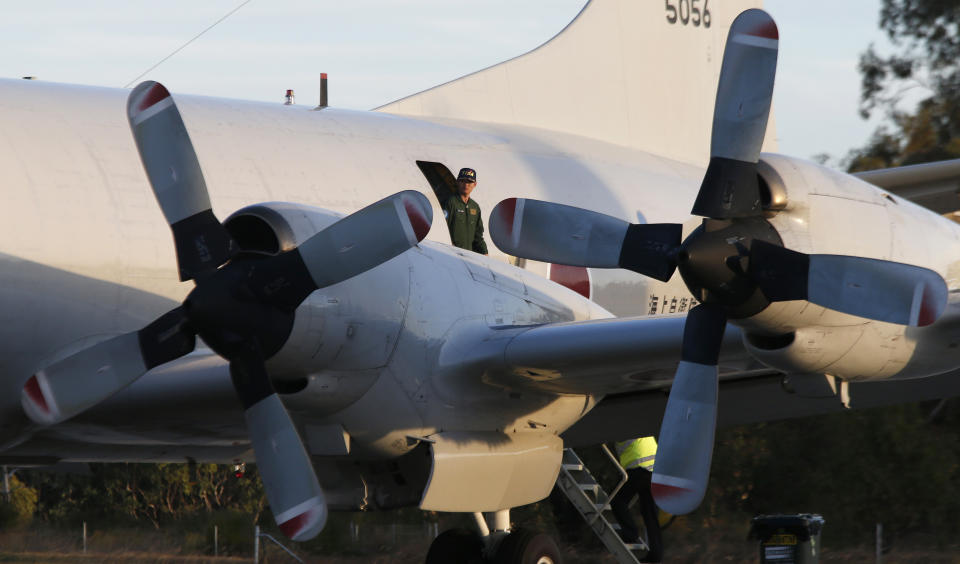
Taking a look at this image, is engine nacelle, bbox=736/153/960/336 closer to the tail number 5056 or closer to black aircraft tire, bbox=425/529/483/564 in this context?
black aircraft tire, bbox=425/529/483/564

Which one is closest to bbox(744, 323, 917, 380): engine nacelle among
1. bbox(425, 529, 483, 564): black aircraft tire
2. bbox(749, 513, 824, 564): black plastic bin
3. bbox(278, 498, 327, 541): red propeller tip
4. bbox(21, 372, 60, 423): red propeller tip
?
bbox(278, 498, 327, 541): red propeller tip

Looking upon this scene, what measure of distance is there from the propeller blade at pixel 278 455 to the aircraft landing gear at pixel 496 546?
1942 millimetres

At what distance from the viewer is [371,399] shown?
7.58 meters

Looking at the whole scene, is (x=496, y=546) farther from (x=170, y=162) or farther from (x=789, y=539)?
(x=170, y=162)

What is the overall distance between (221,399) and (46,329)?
1.11 metres

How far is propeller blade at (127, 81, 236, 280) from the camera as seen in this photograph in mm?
7125

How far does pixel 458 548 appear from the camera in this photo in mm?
8891

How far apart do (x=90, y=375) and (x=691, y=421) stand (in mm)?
3271

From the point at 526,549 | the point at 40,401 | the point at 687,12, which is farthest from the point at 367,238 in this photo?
the point at 687,12

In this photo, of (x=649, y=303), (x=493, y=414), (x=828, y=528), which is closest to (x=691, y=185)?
(x=649, y=303)

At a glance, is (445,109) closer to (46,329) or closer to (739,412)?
(739,412)

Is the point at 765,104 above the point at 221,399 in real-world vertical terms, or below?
above

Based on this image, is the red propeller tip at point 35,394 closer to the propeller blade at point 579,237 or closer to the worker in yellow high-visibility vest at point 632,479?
Answer: the propeller blade at point 579,237

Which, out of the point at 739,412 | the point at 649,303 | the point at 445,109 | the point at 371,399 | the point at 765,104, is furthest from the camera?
the point at 445,109
